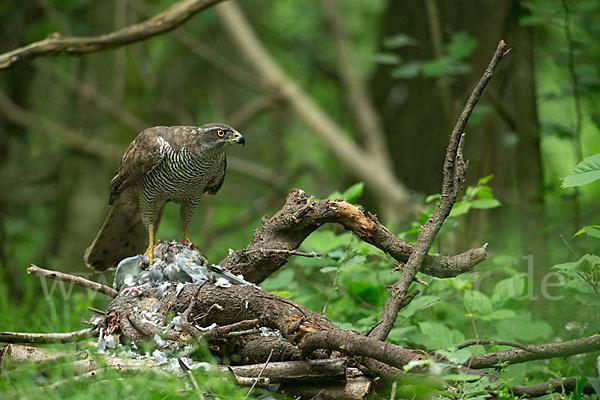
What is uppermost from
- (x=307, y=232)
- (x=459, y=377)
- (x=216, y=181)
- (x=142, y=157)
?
(x=142, y=157)

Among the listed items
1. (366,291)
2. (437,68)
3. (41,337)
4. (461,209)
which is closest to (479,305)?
(461,209)

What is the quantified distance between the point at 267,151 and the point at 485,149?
6.12m

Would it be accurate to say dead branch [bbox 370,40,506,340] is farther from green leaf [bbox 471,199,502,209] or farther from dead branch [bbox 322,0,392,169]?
dead branch [bbox 322,0,392,169]

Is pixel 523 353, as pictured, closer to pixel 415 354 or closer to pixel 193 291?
pixel 415 354

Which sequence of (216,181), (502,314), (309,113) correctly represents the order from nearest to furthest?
(502,314), (216,181), (309,113)

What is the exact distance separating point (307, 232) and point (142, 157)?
3.90ft

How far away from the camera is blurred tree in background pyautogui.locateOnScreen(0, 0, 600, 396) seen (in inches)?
199

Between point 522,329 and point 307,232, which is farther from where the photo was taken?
point 522,329

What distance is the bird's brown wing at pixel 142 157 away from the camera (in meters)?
3.64

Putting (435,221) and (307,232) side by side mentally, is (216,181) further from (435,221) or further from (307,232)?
(435,221)

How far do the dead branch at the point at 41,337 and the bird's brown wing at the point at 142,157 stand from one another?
1075 millimetres

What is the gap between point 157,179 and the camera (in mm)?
3697

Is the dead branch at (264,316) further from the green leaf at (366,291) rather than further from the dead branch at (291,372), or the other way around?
the green leaf at (366,291)

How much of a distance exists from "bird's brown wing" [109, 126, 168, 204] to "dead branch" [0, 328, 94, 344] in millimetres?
1075
